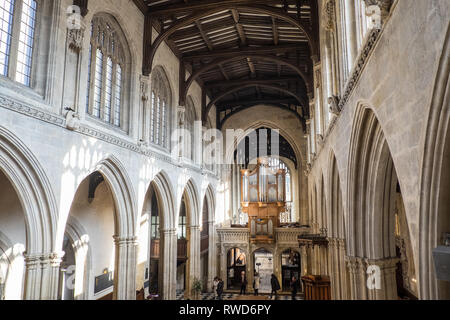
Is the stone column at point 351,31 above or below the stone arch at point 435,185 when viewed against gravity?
above

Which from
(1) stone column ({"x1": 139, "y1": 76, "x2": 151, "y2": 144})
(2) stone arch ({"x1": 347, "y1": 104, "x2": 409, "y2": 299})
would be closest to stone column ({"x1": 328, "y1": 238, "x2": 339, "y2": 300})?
(2) stone arch ({"x1": 347, "y1": 104, "x2": 409, "y2": 299})

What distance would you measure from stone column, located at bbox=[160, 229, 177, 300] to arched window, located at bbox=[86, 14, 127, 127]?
523 centimetres

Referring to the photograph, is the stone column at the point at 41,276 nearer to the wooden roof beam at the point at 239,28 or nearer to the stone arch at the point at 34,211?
the stone arch at the point at 34,211

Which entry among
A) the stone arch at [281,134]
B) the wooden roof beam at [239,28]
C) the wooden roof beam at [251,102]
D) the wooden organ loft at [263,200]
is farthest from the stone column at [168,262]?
the wooden roof beam at [251,102]

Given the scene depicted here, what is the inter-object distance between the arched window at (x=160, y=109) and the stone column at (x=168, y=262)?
3639 mm

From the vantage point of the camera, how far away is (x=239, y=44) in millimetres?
15039

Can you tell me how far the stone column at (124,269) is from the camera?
9906 millimetres

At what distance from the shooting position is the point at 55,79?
7250mm

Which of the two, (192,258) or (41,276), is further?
(192,258)

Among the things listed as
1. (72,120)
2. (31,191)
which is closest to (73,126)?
(72,120)

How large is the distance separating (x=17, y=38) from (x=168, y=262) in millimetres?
9503

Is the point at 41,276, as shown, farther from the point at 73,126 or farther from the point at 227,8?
the point at 227,8

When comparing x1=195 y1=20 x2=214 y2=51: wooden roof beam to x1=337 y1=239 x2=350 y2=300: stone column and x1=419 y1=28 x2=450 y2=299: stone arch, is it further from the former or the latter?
x1=419 y1=28 x2=450 y2=299: stone arch

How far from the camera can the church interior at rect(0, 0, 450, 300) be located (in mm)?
3012
